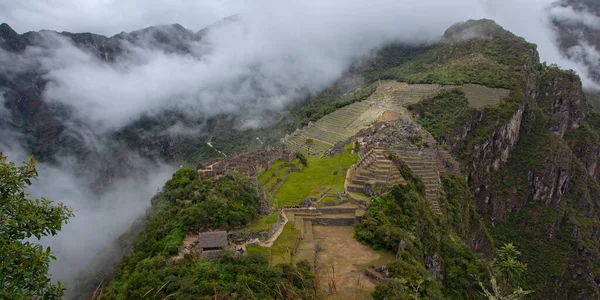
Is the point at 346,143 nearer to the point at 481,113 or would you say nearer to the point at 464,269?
the point at 464,269

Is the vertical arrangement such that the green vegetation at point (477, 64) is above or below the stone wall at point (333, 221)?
above

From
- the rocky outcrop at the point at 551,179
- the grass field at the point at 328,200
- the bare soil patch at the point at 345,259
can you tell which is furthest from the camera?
the rocky outcrop at the point at 551,179

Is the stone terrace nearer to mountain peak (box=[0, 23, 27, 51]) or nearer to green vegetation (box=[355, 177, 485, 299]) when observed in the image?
green vegetation (box=[355, 177, 485, 299])

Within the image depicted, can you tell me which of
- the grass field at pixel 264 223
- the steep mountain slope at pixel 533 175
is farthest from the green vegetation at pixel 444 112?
the grass field at pixel 264 223

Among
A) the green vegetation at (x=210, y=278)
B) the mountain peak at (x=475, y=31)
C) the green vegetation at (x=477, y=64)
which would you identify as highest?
the mountain peak at (x=475, y=31)

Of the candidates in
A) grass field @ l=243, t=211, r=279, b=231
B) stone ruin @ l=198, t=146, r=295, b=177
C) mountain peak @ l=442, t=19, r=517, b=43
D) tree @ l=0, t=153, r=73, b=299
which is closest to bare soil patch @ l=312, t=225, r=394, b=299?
grass field @ l=243, t=211, r=279, b=231

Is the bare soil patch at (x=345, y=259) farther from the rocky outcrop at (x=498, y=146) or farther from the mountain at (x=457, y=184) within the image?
the rocky outcrop at (x=498, y=146)
